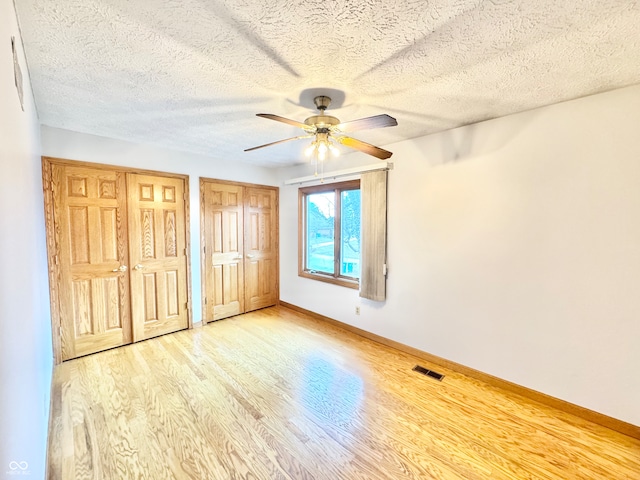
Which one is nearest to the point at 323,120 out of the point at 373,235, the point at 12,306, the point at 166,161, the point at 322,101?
the point at 322,101

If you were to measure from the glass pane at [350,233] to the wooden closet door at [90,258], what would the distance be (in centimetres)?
262

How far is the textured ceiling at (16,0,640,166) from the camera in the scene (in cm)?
121

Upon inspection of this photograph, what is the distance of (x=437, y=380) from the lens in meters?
2.51

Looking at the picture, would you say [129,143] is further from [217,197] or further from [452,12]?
[452,12]

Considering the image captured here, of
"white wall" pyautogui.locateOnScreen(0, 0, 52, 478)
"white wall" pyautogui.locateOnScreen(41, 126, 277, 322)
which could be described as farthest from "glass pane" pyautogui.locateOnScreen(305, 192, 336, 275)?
"white wall" pyautogui.locateOnScreen(0, 0, 52, 478)

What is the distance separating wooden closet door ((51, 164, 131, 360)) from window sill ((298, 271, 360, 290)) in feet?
7.48

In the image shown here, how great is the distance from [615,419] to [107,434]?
3520 millimetres

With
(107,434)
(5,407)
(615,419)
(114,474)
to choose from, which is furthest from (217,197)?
(615,419)

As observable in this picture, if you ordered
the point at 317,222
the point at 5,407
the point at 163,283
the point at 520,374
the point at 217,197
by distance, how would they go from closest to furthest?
the point at 5,407 < the point at 520,374 < the point at 163,283 < the point at 217,197 < the point at 317,222

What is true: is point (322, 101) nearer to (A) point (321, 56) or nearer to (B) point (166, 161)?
(A) point (321, 56)

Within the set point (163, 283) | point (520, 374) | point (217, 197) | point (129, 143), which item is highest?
point (129, 143)

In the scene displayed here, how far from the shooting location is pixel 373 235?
127 inches

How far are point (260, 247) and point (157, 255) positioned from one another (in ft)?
4.90

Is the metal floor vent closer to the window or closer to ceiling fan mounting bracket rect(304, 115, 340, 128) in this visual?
the window
